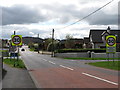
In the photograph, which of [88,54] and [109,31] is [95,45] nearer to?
[109,31]

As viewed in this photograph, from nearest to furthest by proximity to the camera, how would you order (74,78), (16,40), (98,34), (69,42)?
(74,78) < (16,40) < (98,34) < (69,42)

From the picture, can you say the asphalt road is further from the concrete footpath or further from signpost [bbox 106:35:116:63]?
signpost [bbox 106:35:116:63]

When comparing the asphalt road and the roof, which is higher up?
the roof

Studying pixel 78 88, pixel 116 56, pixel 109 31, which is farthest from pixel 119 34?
pixel 78 88

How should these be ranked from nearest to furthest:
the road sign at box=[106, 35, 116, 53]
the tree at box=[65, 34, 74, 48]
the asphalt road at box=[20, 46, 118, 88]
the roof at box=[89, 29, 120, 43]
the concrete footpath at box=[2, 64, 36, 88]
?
the concrete footpath at box=[2, 64, 36, 88] → the asphalt road at box=[20, 46, 118, 88] → the road sign at box=[106, 35, 116, 53] → the roof at box=[89, 29, 120, 43] → the tree at box=[65, 34, 74, 48]

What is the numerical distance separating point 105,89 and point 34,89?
2.95 m

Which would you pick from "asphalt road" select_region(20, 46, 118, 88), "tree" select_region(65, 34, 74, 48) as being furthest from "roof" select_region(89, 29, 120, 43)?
→ "asphalt road" select_region(20, 46, 118, 88)

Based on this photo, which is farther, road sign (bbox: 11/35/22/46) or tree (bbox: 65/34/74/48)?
tree (bbox: 65/34/74/48)

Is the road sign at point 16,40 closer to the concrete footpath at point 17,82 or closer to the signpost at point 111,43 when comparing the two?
the concrete footpath at point 17,82

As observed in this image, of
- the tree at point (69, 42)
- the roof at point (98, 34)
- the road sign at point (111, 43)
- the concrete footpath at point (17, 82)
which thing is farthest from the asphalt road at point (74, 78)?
the tree at point (69, 42)

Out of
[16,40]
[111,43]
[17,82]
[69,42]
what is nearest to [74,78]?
[17,82]

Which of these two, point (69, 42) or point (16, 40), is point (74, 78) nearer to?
point (16, 40)

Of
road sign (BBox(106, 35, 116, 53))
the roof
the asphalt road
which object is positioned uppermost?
the roof

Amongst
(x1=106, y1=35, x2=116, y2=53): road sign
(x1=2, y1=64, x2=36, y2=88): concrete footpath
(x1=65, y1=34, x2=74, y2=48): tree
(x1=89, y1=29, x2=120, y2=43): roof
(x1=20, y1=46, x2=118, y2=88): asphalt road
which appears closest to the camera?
(x1=2, y1=64, x2=36, y2=88): concrete footpath
